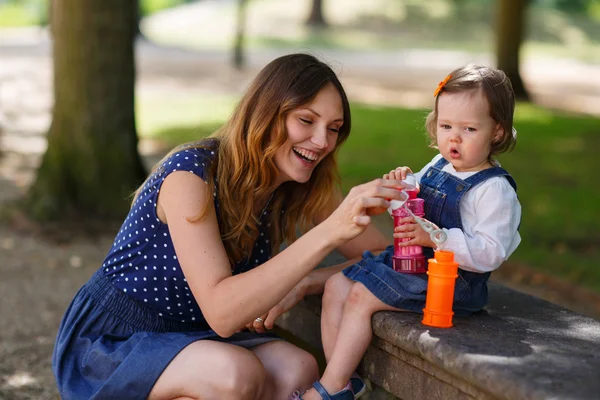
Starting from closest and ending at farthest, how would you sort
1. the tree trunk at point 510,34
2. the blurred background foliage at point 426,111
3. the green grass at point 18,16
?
the blurred background foliage at point 426,111 < the tree trunk at point 510,34 < the green grass at point 18,16

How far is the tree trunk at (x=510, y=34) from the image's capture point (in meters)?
15.3

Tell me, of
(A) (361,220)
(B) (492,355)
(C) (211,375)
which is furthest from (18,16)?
(B) (492,355)

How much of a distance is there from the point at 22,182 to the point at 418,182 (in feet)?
20.9

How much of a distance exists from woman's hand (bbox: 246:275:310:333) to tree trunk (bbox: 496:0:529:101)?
42.1ft

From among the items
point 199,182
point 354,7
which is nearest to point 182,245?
point 199,182

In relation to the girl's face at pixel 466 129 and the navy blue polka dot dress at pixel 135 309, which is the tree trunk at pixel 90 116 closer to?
the navy blue polka dot dress at pixel 135 309

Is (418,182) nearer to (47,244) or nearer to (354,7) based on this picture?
(47,244)

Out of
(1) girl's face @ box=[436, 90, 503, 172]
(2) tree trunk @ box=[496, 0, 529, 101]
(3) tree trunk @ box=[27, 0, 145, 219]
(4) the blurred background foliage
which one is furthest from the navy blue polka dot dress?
(2) tree trunk @ box=[496, 0, 529, 101]

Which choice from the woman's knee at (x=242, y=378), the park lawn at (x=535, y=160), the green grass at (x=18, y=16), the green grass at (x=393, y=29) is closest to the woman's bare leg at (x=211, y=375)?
the woman's knee at (x=242, y=378)

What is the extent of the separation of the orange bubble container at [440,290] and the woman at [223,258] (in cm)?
24

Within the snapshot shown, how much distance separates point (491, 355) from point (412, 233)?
1.61 feet

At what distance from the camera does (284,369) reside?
10.1 feet

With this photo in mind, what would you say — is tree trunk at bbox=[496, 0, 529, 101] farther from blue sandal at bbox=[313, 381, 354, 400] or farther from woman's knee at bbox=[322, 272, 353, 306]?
blue sandal at bbox=[313, 381, 354, 400]

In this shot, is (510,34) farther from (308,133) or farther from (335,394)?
(335,394)
